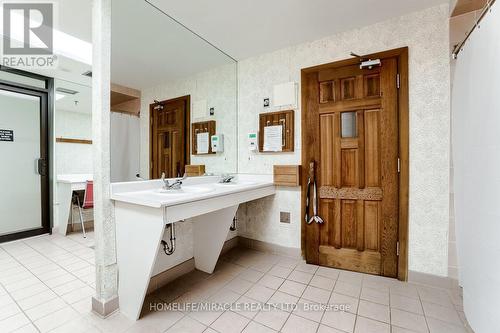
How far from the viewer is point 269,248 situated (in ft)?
8.86

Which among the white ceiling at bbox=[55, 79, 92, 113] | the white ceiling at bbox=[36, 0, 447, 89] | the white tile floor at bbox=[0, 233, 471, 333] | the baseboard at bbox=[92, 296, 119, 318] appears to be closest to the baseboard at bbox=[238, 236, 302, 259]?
the white tile floor at bbox=[0, 233, 471, 333]

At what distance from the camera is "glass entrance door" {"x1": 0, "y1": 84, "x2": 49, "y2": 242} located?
9.81ft

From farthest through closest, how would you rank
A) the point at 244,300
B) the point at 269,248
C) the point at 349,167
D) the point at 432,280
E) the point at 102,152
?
1. the point at 269,248
2. the point at 349,167
3. the point at 432,280
4. the point at 244,300
5. the point at 102,152

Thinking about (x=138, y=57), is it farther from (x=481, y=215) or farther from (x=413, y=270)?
(x=413, y=270)

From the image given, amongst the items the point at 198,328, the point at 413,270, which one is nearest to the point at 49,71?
the point at 198,328

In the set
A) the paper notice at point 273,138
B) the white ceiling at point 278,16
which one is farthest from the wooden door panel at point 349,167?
the white ceiling at point 278,16

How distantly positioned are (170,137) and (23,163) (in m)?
2.59

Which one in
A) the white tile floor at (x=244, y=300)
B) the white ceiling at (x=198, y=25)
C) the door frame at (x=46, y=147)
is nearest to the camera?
the white tile floor at (x=244, y=300)

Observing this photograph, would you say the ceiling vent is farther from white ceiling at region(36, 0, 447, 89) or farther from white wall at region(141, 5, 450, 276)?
white wall at region(141, 5, 450, 276)

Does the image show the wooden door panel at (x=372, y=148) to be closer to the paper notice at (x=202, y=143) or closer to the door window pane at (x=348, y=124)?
the door window pane at (x=348, y=124)

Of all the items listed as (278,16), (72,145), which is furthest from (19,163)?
(278,16)

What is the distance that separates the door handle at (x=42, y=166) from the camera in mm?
3242

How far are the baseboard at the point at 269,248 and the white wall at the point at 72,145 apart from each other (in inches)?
119

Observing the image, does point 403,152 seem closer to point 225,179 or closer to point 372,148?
point 372,148
